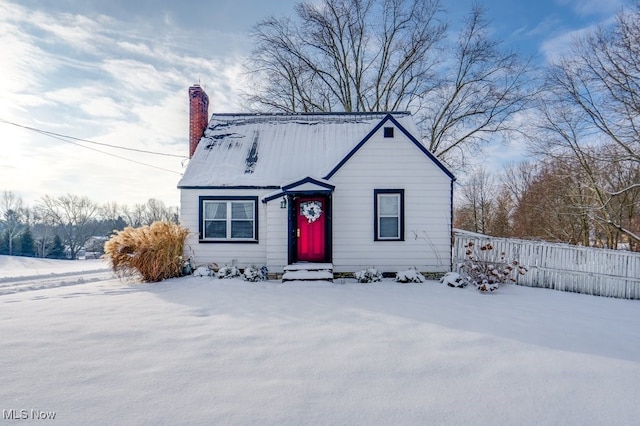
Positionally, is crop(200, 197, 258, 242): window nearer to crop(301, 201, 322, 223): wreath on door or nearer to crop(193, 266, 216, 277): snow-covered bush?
crop(193, 266, 216, 277): snow-covered bush

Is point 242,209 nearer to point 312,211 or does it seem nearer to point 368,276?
point 312,211

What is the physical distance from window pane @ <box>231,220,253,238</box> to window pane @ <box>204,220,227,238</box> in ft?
1.01

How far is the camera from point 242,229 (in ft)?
35.1

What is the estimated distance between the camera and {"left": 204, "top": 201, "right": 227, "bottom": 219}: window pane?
1072cm

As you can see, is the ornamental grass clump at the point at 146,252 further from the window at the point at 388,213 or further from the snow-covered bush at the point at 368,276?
the window at the point at 388,213

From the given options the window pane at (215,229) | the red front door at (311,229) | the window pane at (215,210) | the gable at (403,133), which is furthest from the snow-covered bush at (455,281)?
the window pane at (215,210)

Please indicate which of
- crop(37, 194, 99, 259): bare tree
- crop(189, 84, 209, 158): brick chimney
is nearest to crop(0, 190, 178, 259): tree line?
crop(37, 194, 99, 259): bare tree

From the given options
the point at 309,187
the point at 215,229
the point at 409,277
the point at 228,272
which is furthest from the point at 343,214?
the point at 215,229

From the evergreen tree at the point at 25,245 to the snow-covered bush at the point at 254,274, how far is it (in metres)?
50.3

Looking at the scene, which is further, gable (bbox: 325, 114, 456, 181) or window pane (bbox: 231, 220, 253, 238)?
window pane (bbox: 231, 220, 253, 238)

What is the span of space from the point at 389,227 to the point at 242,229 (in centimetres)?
501

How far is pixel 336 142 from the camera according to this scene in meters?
11.9

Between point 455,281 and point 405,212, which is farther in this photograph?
point 405,212

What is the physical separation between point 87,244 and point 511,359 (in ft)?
264
